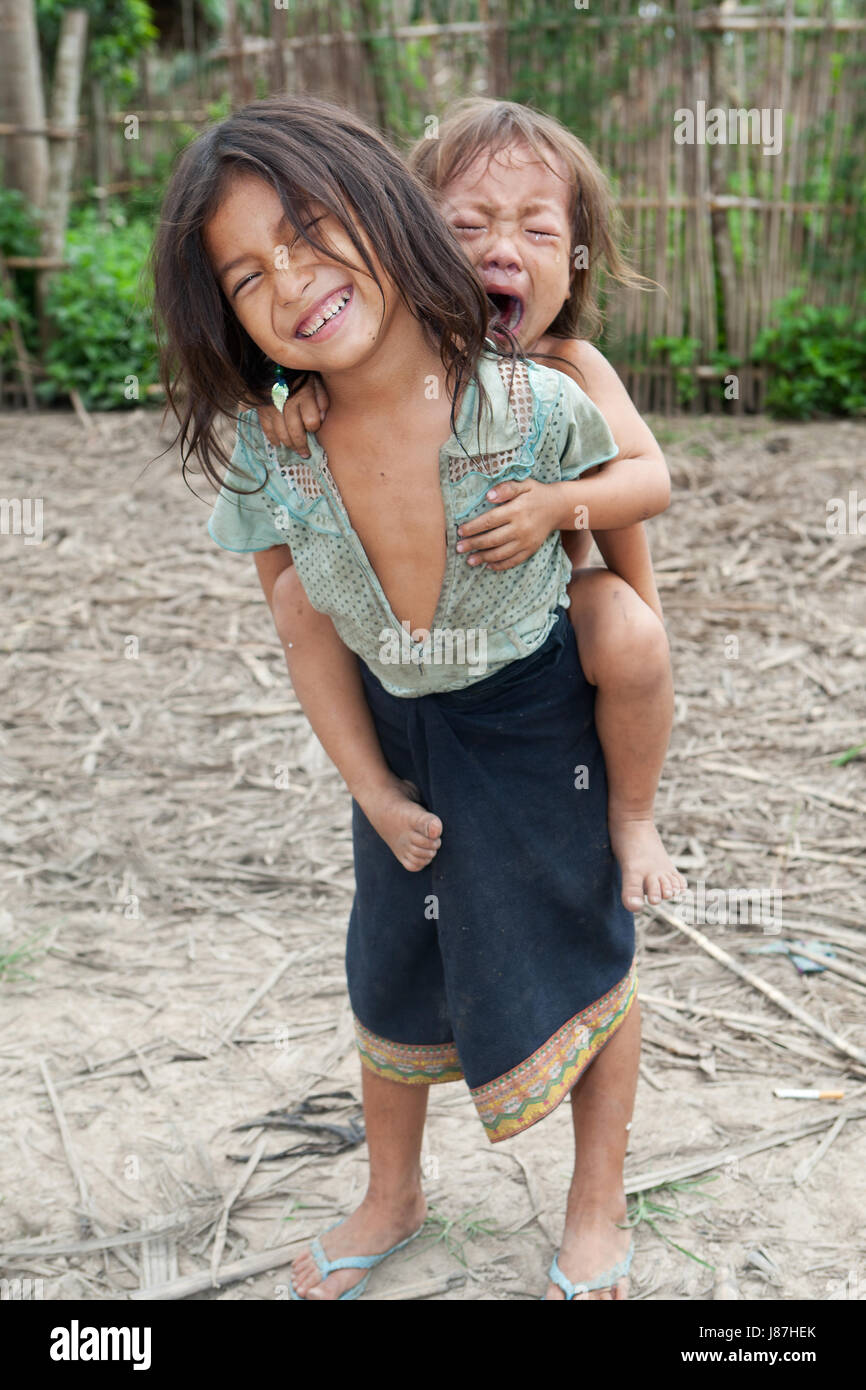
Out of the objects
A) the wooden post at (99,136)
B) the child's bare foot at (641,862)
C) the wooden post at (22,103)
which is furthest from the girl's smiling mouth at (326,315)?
the wooden post at (99,136)

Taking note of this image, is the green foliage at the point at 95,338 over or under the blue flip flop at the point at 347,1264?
over

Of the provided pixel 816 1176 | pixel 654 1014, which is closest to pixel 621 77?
pixel 654 1014

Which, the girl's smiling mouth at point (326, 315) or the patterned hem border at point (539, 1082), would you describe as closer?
the girl's smiling mouth at point (326, 315)

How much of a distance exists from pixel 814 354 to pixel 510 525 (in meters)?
5.78

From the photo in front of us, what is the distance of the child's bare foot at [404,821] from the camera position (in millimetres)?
1767

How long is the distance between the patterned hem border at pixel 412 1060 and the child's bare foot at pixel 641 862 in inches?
14.8

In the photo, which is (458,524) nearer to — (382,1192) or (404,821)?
(404,821)

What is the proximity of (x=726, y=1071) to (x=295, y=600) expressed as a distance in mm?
1403

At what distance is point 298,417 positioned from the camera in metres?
1.65

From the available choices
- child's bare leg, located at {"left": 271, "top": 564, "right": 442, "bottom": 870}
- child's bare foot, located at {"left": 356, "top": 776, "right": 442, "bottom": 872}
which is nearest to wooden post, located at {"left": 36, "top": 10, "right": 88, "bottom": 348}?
child's bare leg, located at {"left": 271, "top": 564, "right": 442, "bottom": 870}

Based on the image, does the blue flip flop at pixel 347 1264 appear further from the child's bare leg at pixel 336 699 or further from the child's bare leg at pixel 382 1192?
the child's bare leg at pixel 336 699

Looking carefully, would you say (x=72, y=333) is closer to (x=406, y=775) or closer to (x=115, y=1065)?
(x=115, y=1065)

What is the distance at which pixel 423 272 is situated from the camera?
155 cm

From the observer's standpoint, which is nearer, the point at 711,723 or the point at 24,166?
the point at 711,723
